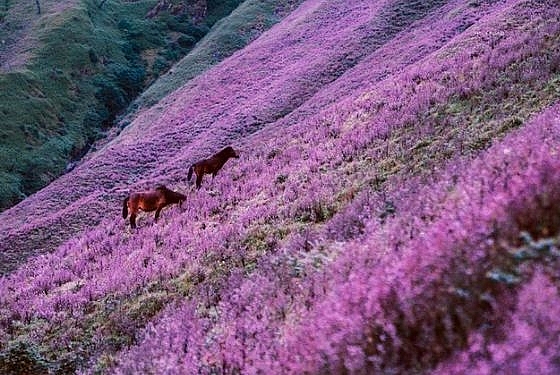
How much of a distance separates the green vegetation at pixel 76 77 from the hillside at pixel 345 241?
11858 millimetres

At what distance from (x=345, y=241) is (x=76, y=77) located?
58.1 m

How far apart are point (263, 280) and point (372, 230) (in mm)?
1741

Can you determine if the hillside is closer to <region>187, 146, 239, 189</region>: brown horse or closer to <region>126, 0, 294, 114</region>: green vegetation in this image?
<region>187, 146, 239, 189</region>: brown horse

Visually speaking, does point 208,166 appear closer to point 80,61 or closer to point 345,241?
point 345,241

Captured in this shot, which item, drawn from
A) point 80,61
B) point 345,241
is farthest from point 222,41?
point 345,241

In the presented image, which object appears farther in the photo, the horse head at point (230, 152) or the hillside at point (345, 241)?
the horse head at point (230, 152)

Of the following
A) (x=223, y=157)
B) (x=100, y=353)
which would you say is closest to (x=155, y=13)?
(x=223, y=157)

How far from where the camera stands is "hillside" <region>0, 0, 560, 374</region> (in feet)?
12.9

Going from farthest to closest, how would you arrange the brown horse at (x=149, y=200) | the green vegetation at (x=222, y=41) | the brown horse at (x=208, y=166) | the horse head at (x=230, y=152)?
the green vegetation at (x=222, y=41) < the horse head at (x=230, y=152) < the brown horse at (x=208, y=166) < the brown horse at (x=149, y=200)

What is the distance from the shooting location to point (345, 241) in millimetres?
7289

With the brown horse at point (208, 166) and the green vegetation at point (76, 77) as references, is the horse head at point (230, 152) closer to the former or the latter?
the brown horse at point (208, 166)

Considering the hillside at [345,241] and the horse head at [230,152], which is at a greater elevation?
the hillside at [345,241]

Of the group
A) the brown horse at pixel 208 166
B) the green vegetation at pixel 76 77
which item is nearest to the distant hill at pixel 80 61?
the green vegetation at pixel 76 77

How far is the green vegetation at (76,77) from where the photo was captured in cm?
4569
